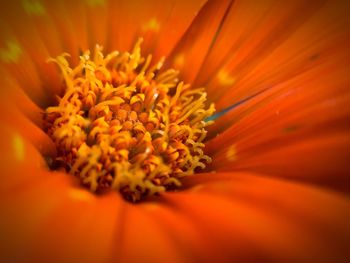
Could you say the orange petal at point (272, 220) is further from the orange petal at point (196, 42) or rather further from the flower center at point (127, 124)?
the orange petal at point (196, 42)

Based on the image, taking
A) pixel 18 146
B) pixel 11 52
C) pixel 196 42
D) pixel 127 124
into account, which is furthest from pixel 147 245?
pixel 196 42

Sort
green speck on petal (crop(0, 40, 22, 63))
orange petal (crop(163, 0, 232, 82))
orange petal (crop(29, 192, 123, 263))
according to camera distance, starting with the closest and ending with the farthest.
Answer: orange petal (crop(29, 192, 123, 263)), green speck on petal (crop(0, 40, 22, 63)), orange petal (crop(163, 0, 232, 82))

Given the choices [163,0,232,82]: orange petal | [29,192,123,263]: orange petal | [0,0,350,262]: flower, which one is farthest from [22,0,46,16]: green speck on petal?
[29,192,123,263]: orange petal

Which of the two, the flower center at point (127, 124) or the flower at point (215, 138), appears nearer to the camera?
the flower at point (215, 138)

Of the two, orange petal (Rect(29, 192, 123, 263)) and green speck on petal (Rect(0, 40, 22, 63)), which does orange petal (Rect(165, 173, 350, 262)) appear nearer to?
orange petal (Rect(29, 192, 123, 263))

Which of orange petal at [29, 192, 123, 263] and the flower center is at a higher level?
the flower center

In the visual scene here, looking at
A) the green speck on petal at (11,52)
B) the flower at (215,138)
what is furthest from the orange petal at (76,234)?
the green speck on petal at (11,52)
